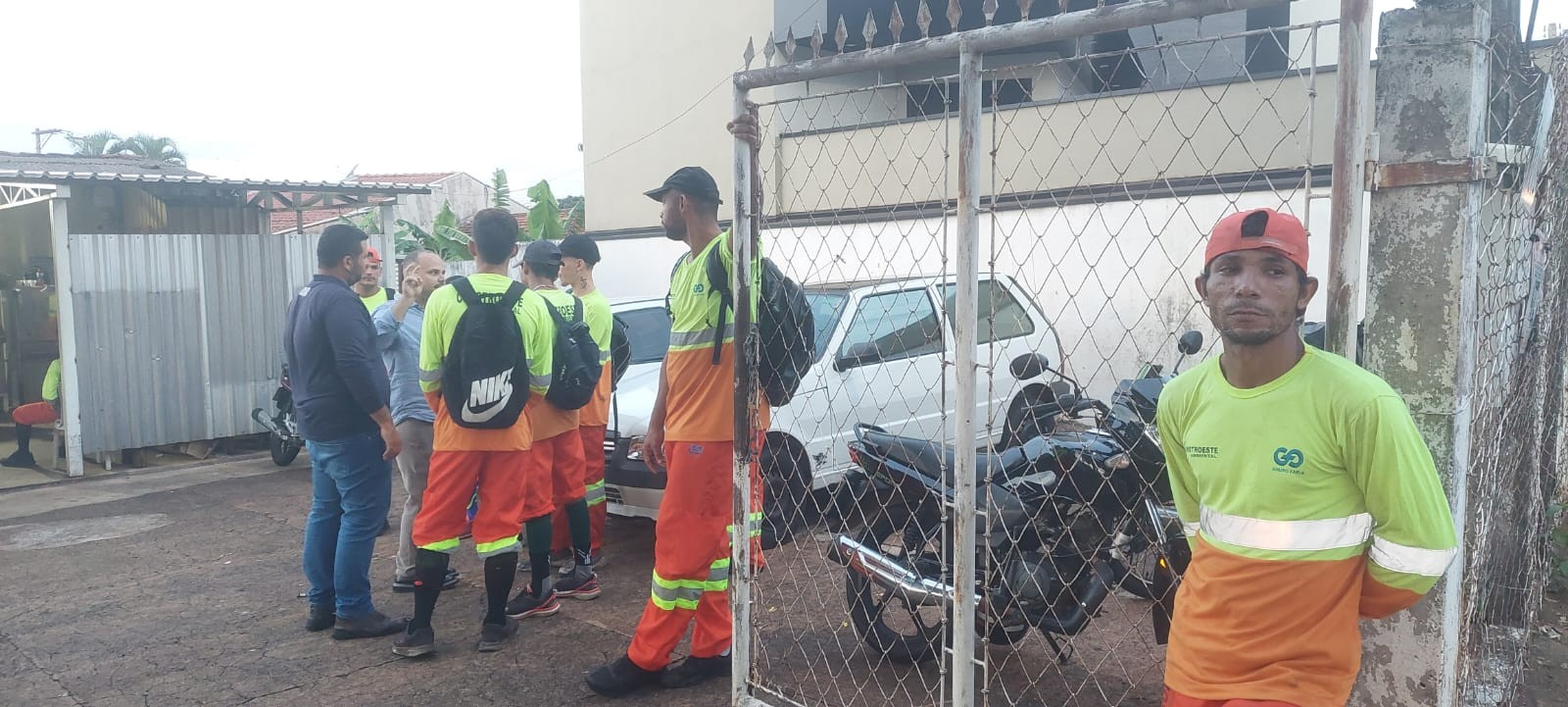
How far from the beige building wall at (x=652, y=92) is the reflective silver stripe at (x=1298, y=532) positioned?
11.4 meters

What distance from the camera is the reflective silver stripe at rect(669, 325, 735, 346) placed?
388 centimetres

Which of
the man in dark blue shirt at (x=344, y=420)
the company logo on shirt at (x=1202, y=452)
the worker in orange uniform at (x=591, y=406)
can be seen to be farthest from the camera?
the worker in orange uniform at (x=591, y=406)

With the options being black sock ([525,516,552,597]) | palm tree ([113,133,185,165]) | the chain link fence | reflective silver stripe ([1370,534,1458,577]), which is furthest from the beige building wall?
palm tree ([113,133,185,165])

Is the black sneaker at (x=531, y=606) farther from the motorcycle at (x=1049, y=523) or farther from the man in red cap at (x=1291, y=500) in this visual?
the man in red cap at (x=1291, y=500)

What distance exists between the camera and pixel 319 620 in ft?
16.5

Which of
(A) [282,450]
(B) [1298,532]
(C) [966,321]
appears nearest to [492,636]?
(C) [966,321]

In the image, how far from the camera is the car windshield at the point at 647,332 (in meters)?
7.22

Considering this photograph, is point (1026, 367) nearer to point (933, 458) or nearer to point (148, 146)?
point (933, 458)

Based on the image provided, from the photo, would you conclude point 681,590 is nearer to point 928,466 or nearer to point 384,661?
point 928,466

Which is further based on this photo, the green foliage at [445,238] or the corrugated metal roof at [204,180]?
the green foliage at [445,238]

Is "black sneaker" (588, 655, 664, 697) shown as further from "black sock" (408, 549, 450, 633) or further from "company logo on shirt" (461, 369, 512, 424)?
"company logo on shirt" (461, 369, 512, 424)

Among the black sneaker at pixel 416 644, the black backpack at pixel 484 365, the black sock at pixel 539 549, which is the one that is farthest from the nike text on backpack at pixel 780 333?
the black sneaker at pixel 416 644

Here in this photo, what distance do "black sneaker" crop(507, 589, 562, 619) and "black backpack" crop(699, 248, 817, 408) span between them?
2.00 m

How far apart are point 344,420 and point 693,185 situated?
2.06 meters
